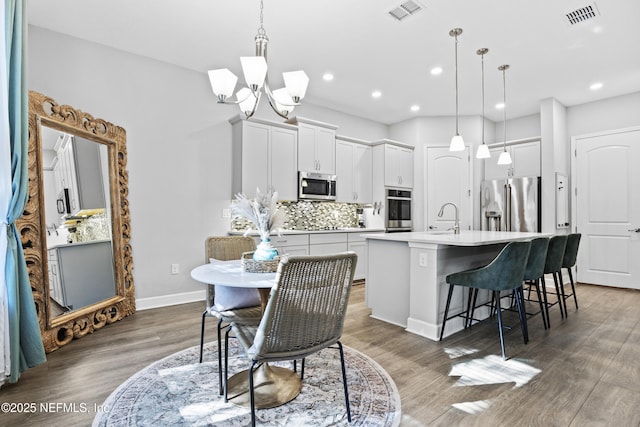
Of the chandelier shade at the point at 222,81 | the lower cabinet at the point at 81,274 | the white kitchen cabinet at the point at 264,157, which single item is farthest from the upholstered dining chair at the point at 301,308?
the white kitchen cabinet at the point at 264,157

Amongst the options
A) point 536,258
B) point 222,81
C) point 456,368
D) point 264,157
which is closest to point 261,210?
point 222,81

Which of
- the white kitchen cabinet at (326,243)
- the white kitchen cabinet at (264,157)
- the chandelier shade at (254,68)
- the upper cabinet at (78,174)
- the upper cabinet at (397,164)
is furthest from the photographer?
the upper cabinet at (397,164)

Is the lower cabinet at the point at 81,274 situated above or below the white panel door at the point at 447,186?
below

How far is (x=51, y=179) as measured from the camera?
2707 millimetres

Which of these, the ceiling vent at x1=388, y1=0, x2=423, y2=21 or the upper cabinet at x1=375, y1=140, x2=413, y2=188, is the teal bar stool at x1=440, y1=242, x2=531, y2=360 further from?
the upper cabinet at x1=375, y1=140, x2=413, y2=188

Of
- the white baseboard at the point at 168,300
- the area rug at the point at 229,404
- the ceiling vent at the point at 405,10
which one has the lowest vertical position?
the area rug at the point at 229,404

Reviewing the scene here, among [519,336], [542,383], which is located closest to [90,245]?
[542,383]

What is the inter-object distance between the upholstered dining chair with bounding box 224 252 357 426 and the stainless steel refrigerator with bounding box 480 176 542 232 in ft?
15.9

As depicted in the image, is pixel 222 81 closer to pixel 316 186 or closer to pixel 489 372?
pixel 489 372

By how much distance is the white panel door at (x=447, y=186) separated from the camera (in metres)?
5.95

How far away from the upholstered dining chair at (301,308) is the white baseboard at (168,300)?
2668mm

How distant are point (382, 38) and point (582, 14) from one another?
1780 mm

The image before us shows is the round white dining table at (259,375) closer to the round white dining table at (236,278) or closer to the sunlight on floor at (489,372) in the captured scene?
the round white dining table at (236,278)

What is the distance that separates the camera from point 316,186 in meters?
4.97
